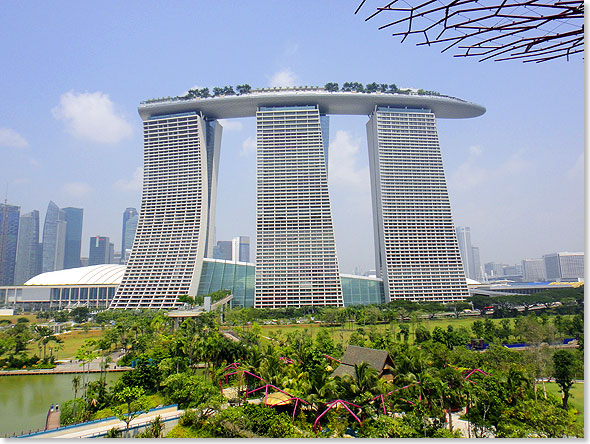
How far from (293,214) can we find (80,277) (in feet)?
85.6

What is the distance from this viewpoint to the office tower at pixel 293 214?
3628 cm

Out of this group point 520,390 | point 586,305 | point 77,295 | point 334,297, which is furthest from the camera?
point 77,295

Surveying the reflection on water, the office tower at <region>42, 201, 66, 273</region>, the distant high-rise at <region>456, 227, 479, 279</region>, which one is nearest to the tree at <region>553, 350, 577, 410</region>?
the reflection on water

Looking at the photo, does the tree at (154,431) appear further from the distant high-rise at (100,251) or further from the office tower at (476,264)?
the distant high-rise at (100,251)

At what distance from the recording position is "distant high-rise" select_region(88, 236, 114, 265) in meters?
77.8

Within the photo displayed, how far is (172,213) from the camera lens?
125 feet

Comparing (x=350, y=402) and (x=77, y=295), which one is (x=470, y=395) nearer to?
(x=350, y=402)

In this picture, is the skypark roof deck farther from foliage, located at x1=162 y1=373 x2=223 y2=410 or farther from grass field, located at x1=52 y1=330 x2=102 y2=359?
foliage, located at x1=162 y1=373 x2=223 y2=410

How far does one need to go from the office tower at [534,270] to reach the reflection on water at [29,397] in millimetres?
38958

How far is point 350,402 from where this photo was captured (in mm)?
8266

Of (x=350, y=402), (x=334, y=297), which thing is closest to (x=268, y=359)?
(x=350, y=402)

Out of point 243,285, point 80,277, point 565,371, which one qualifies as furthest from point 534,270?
point 80,277

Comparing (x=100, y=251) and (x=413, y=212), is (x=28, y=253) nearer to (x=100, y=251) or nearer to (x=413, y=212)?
(x=413, y=212)

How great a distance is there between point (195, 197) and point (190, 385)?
29.4 meters
